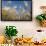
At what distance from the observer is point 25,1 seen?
2.87 meters

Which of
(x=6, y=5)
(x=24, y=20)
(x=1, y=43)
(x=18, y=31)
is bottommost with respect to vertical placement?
(x=1, y=43)

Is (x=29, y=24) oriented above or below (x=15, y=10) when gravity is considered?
below

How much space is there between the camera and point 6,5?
2.86 metres

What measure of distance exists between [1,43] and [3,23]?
395mm

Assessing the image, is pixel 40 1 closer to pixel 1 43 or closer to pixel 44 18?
pixel 44 18

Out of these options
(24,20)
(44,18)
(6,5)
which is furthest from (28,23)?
(6,5)

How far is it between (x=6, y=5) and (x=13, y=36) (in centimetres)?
55

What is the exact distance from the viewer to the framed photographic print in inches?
113

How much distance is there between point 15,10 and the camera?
113 inches

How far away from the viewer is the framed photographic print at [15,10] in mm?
2861

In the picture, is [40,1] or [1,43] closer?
[1,43]

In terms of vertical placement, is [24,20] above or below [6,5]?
below

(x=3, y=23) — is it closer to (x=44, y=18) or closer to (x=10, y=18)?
(x=10, y=18)

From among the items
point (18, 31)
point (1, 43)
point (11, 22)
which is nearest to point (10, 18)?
point (11, 22)
